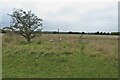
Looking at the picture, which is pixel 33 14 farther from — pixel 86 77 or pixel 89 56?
pixel 86 77

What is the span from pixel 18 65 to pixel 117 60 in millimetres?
4049

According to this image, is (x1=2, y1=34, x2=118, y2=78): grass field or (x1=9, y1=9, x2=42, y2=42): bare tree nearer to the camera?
(x1=2, y1=34, x2=118, y2=78): grass field

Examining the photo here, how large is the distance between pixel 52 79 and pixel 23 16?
13316 mm

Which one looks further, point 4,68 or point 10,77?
point 4,68

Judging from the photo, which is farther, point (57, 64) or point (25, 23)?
point (25, 23)

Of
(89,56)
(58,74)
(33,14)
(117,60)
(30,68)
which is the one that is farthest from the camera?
(33,14)

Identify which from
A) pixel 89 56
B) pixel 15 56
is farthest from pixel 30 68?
pixel 89 56

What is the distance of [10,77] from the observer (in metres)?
8.23

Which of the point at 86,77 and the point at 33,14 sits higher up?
the point at 33,14

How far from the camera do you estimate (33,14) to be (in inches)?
811

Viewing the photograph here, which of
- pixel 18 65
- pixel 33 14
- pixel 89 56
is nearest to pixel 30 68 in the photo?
pixel 18 65

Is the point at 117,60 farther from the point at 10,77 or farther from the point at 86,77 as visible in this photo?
the point at 10,77

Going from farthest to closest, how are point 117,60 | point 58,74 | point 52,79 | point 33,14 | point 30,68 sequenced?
point 33,14 → point 117,60 → point 30,68 → point 58,74 → point 52,79

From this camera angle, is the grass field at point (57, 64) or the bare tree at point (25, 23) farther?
the bare tree at point (25, 23)
